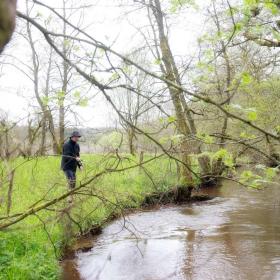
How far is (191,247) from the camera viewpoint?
9.81 meters

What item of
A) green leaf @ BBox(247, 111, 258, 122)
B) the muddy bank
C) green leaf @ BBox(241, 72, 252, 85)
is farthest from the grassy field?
green leaf @ BBox(247, 111, 258, 122)

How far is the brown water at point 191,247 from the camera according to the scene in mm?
8062

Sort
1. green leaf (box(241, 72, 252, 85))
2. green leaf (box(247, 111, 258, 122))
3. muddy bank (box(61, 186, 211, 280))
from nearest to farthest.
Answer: green leaf (box(247, 111, 258, 122))
green leaf (box(241, 72, 252, 85))
muddy bank (box(61, 186, 211, 280))

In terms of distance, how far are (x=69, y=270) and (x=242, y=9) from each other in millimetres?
5816

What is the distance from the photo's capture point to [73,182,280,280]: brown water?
8.06 m

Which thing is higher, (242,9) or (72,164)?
(242,9)

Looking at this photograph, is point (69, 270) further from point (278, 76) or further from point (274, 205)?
point (278, 76)

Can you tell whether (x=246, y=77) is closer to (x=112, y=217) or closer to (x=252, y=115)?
(x=252, y=115)

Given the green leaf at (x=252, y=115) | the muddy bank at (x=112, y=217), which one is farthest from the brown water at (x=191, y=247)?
the green leaf at (x=252, y=115)

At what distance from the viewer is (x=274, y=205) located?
15.1 meters

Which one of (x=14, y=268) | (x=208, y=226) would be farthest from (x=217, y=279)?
(x=208, y=226)

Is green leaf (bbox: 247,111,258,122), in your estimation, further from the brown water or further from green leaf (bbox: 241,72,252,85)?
the brown water

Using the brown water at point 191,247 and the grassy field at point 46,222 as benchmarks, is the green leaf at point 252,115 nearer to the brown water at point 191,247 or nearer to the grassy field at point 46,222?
the grassy field at point 46,222

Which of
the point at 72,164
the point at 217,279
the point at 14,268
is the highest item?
the point at 72,164
